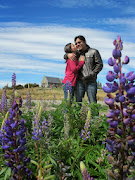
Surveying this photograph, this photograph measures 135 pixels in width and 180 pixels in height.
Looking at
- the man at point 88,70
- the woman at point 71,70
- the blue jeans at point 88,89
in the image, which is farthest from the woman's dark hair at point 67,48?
the blue jeans at point 88,89

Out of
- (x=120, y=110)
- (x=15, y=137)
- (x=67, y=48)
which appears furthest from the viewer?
(x=67, y=48)

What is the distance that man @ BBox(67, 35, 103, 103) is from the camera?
6289mm

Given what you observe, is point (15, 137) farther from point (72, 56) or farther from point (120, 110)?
point (72, 56)

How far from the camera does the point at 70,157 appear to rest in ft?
10.9

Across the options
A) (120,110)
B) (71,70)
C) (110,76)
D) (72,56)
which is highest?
(72,56)

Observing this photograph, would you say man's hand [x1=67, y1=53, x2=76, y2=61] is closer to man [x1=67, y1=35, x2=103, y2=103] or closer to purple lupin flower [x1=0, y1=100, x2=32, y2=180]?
man [x1=67, y1=35, x2=103, y2=103]

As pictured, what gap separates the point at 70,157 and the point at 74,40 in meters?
4.15

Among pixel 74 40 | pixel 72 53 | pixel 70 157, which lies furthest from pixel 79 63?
pixel 70 157

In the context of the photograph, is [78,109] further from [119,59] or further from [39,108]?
[119,59]

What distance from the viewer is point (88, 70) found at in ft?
20.6

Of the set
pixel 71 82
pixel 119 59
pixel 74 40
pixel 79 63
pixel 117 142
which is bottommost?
pixel 117 142

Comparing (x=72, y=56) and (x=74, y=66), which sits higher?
(x=72, y=56)

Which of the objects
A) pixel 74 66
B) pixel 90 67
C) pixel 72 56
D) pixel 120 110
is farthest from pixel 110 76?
pixel 90 67

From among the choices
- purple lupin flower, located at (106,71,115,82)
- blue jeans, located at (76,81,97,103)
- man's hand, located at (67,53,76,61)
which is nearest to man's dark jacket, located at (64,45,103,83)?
blue jeans, located at (76,81,97,103)
